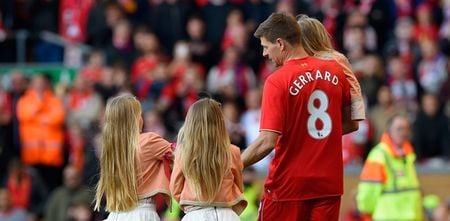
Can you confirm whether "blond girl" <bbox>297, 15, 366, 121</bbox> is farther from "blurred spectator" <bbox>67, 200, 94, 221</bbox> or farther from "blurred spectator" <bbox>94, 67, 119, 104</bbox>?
"blurred spectator" <bbox>94, 67, 119, 104</bbox>

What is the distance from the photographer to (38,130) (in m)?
19.2

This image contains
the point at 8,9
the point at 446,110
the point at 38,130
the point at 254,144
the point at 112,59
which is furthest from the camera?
the point at 8,9

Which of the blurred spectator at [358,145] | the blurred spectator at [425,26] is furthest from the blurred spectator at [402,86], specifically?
the blurred spectator at [425,26]

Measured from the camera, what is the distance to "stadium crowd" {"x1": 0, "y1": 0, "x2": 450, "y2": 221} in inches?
701

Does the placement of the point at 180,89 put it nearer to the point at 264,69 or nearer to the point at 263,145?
the point at 264,69

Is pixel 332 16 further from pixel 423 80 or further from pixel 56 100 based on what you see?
pixel 56 100

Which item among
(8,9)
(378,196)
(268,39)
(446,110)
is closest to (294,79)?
(268,39)

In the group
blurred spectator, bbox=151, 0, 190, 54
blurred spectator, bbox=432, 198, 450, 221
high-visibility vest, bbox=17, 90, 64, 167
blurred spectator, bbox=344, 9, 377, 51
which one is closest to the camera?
blurred spectator, bbox=432, 198, 450, 221

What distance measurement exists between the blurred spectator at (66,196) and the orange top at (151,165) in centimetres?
761

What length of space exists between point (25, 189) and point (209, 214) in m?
9.19

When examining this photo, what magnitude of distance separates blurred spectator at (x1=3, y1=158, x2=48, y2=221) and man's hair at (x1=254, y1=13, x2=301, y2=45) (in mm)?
9142

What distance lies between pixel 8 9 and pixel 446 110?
7.84 metres

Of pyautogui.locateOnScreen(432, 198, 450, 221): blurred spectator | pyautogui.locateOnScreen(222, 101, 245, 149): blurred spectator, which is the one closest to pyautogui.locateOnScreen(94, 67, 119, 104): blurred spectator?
A: pyautogui.locateOnScreen(222, 101, 245, 149): blurred spectator

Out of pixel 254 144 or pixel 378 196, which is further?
pixel 378 196
